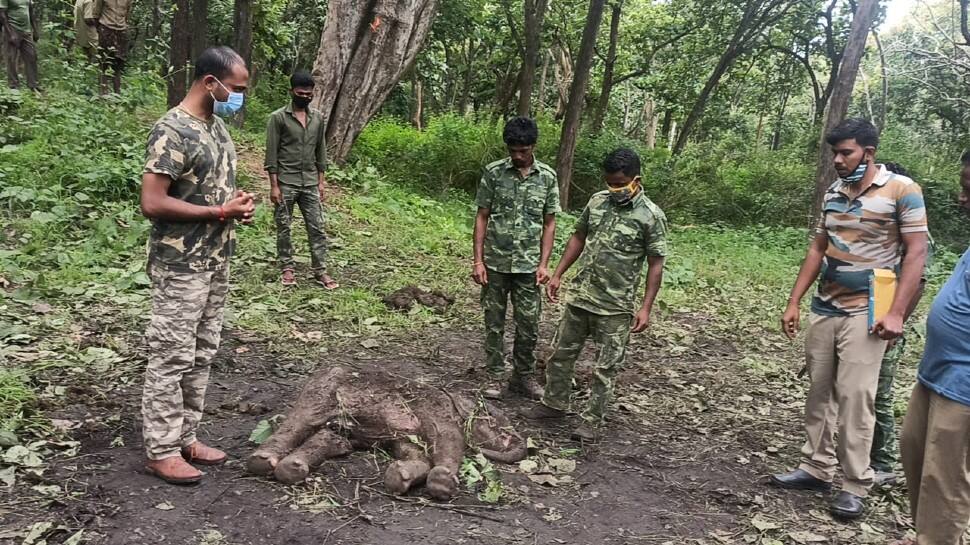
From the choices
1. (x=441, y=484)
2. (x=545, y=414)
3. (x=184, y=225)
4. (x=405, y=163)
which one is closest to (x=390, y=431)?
(x=441, y=484)

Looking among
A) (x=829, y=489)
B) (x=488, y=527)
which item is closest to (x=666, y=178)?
(x=829, y=489)

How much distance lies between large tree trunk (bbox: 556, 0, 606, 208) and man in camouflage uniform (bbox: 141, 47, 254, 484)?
8.81 m

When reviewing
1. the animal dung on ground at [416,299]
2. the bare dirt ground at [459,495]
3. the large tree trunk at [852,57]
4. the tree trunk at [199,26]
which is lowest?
the bare dirt ground at [459,495]

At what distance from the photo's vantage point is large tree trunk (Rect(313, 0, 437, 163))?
34.8 ft

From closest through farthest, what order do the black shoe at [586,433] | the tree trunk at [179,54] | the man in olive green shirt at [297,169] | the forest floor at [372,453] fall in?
1. the forest floor at [372,453]
2. the black shoe at [586,433]
3. the man in olive green shirt at [297,169]
4. the tree trunk at [179,54]

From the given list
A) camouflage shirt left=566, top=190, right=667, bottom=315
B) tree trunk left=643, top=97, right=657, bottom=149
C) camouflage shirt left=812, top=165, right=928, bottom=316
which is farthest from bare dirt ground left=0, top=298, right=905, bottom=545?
tree trunk left=643, top=97, right=657, bottom=149

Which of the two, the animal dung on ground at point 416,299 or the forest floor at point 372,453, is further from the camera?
the animal dung on ground at point 416,299

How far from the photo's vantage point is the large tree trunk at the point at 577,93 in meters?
11.2

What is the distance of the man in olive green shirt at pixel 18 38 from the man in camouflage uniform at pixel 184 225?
8.63m

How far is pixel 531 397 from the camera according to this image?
16.7 feet

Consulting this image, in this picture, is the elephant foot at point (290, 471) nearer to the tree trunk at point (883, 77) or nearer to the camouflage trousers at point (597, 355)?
the camouflage trousers at point (597, 355)

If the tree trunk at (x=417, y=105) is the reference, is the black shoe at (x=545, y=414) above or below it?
below

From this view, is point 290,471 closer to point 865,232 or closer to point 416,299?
point 865,232

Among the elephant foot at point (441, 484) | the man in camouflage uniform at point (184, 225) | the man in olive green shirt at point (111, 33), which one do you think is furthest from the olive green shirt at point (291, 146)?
the man in olive green shirt at point (111, 33)
